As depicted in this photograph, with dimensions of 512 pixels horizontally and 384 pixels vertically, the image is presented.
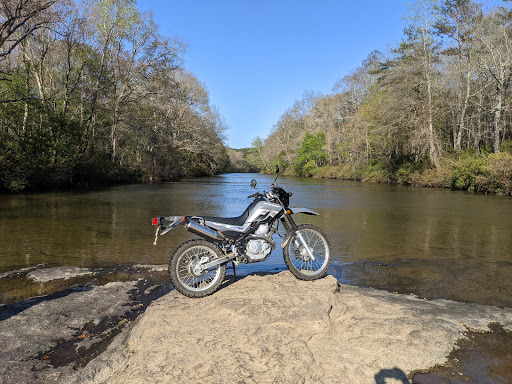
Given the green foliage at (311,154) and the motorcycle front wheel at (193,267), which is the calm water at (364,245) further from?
the green foliage at (311,154)

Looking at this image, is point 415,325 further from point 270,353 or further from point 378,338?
point 270,353

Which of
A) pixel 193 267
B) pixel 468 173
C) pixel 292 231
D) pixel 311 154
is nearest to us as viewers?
pixel 193 267

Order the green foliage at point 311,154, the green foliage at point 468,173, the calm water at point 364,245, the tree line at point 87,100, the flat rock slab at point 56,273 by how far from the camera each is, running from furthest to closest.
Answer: the green foliage at point 311,154, the green foliage at point 468,173, the tree line at point 87,100, the calm water at point 364,245, the flat rock slab at point 56,273

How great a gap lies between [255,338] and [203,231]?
1613 mm

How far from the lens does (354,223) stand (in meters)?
11.0

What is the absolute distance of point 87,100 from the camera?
28.0 m

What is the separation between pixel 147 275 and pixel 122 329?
6.11 ft

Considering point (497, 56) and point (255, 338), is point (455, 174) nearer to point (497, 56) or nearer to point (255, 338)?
point (497, 56)

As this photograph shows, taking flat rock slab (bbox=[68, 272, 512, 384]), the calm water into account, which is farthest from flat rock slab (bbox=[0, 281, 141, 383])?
the calm water

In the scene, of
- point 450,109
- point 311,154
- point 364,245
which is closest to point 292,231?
point 364,245

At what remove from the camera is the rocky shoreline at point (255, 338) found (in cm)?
257

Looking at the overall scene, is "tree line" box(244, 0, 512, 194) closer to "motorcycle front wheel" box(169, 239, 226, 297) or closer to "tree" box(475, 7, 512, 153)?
"tree" box(475, 7, 512, 153)

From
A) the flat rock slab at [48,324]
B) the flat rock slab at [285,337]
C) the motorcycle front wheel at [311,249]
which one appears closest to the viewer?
the flat rock slab at [285,337]

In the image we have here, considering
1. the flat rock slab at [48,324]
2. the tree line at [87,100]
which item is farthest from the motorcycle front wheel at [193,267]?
the tree line at [87,100]
